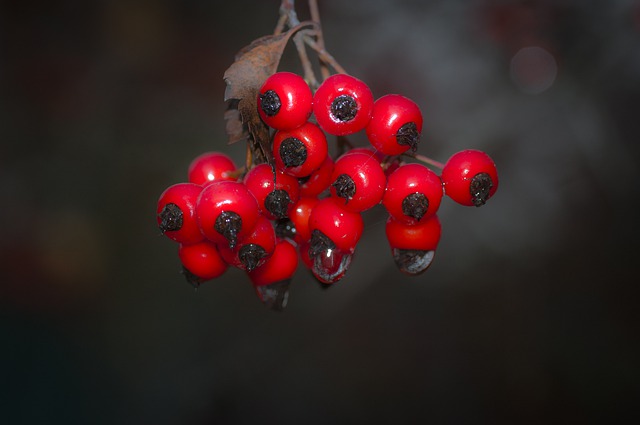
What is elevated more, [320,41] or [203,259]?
[320,41]

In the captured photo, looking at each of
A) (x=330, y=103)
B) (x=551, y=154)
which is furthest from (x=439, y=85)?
(x=330, y=103)

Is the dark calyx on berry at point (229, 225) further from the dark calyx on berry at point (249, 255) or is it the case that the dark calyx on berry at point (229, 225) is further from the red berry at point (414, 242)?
the red berry at point (414, 242)

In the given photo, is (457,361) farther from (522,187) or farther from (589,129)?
(589,129)

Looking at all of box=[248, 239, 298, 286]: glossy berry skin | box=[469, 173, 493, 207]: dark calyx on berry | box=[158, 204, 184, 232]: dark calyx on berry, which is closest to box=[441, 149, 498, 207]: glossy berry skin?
box=[469, 173, 493, 207]: dark calyx on berry

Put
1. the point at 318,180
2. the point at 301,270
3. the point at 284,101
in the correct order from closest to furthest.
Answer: the point at 284,101, the point at 318,180, the point at 301,270

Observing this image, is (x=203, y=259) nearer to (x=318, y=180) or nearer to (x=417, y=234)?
(x=318, y=180)

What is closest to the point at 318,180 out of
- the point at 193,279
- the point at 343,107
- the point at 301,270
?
the point at 343,107
